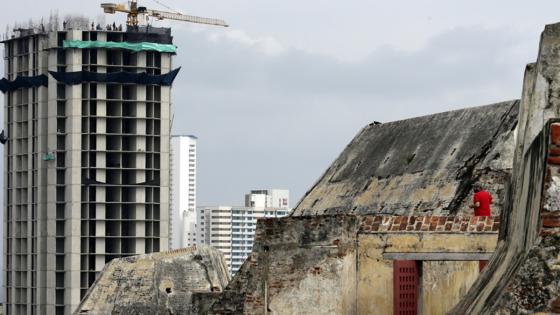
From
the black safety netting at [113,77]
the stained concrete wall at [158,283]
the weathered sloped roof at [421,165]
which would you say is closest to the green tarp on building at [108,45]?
the black safety netting at [113,77]

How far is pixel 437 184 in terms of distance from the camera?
31797mm

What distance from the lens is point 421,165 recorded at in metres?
33.8

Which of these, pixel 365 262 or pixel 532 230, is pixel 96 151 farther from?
pixel 532 230

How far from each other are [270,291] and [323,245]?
109cm

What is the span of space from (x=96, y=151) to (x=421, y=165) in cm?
9097

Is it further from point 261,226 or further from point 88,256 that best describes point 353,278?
point 88,256

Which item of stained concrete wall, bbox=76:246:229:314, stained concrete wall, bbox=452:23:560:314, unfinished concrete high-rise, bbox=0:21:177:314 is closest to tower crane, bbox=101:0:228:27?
unfinished concrete high-rise, bbox=0:21:177:314

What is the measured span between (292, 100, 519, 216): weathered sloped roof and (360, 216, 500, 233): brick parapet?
4.12m

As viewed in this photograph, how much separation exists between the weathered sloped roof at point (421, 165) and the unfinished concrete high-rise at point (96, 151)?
8480cm

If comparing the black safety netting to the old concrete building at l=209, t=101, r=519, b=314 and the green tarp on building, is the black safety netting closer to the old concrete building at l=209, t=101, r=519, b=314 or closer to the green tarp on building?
the green tarp on building

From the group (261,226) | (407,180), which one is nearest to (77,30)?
(407,180)

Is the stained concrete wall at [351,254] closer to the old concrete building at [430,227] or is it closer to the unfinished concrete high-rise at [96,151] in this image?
the old concrete building at [430,227]

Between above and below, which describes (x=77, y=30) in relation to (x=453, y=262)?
above

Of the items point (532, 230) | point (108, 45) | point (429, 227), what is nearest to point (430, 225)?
point (429, 227)
